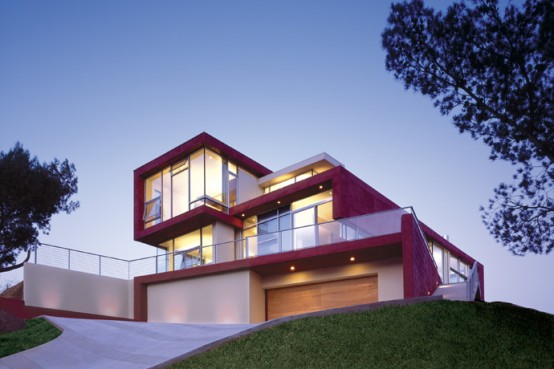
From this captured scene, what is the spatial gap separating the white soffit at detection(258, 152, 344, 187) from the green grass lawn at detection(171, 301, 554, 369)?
12.6 metres

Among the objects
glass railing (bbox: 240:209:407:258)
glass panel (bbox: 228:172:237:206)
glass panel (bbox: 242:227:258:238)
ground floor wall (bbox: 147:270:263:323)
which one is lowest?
ground floor wall (bbox: 147:270:263:323)

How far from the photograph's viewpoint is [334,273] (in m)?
21.7

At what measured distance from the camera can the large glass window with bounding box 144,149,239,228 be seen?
26391 mm

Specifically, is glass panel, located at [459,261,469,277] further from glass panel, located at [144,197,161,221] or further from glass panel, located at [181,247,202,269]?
glass panel, located at [144,197,161,221]

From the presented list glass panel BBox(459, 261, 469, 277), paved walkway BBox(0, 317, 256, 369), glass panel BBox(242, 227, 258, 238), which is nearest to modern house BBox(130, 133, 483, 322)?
glass panel BBox(242, 227, 258, 238)

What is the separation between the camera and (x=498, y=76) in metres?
15.3

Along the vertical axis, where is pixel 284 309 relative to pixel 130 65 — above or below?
below

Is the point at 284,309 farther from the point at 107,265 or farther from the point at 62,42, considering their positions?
the point at 62,42

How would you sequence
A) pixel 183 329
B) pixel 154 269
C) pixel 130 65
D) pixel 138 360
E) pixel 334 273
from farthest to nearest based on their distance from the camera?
pixel 130 65 < pixel 154 269 < pixel 334 273 < pixel 183 329 < pixel 138 360

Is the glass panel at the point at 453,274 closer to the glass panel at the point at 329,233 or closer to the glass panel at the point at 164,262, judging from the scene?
the glass panel at the point at 329,233

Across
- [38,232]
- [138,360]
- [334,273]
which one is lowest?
[138,360]

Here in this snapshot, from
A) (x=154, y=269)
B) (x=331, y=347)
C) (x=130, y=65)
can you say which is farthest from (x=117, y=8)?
(x=331, y=347)

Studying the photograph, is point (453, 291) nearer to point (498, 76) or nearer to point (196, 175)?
point (498, 76)

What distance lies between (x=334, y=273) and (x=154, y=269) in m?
8.76
